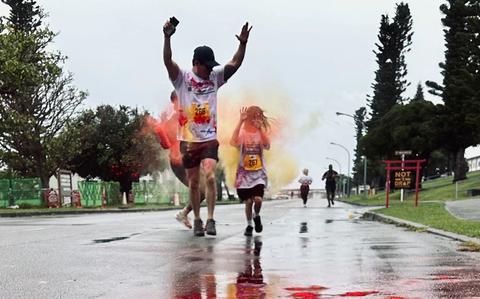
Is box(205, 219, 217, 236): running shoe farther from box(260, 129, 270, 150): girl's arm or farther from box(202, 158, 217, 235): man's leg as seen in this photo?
box(260, 129, 270, 150): girl's arm

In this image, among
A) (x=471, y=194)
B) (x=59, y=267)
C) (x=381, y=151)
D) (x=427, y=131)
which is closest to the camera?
(x=59, y=267)

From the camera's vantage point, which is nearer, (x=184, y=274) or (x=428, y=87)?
(x=184, y=274)

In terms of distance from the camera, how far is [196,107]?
7.89m

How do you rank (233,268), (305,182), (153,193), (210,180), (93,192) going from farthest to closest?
(153,193)
(93,192)
(305,182)
(210,180)
(233,268)

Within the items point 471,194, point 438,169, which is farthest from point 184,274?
point 438,169

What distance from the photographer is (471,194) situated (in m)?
32.5

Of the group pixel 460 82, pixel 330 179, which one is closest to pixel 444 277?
pixel 330 179

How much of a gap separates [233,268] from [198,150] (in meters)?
2.86

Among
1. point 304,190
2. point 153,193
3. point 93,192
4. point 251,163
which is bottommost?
point 153,193

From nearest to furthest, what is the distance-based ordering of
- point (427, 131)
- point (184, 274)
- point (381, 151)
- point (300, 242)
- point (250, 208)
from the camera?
point (184, 274)
point (300, 242)
point (250, 208)
point (427, 131)
point (381, 151)

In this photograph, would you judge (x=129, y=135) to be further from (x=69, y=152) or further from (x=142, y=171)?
(x=69, y=152)

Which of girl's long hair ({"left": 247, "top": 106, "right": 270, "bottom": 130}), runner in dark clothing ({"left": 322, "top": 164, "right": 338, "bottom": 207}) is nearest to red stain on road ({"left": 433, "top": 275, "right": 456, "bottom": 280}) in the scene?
girl's long hair ({"left": 247, "top": 106, "right": 270, "bottom": 130})

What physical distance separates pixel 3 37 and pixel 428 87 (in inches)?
1293

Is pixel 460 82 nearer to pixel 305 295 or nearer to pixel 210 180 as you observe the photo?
pixel 210 180
